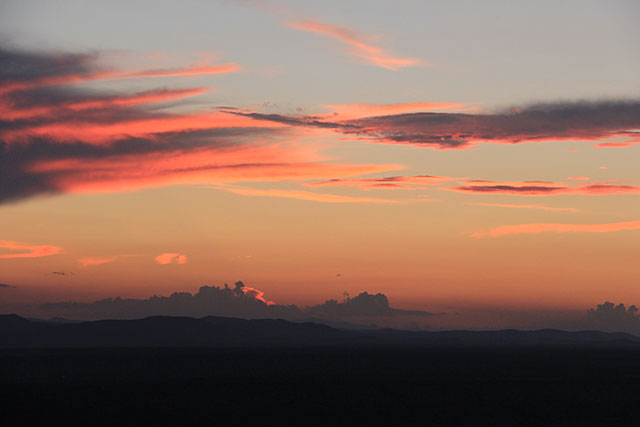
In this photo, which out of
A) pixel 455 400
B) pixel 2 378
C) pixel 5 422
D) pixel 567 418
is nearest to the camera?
pixel 5 422

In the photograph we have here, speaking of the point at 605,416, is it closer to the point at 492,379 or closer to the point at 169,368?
the point at 492,379

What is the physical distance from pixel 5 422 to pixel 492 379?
91.2 metres

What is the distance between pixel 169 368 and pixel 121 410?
310ft

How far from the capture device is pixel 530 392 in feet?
392

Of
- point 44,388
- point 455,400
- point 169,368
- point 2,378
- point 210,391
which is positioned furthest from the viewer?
point 169,368

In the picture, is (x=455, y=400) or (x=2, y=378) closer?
(x=455, y=400)

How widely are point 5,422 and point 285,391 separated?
4336 centimetres

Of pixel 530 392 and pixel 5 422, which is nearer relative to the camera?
pixel 5 422

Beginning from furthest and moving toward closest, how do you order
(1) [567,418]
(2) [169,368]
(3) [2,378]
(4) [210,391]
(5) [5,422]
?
(2) [169,368] < (3) [2,378] < (4) [210,391] < (1) [567,418] < (5) [5,422]

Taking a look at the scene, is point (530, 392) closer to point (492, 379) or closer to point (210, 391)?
point (492, 379)

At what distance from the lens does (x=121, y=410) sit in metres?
90.1

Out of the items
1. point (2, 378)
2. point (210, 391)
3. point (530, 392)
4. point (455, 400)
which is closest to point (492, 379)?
point (530, 392)

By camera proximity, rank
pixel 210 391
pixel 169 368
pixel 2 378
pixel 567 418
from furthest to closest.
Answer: pixel 169 368, pixel 2 378, pixel 210 391, pixel 567 418

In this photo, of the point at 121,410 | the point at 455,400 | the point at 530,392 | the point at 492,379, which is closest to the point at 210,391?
the point at 121,410
